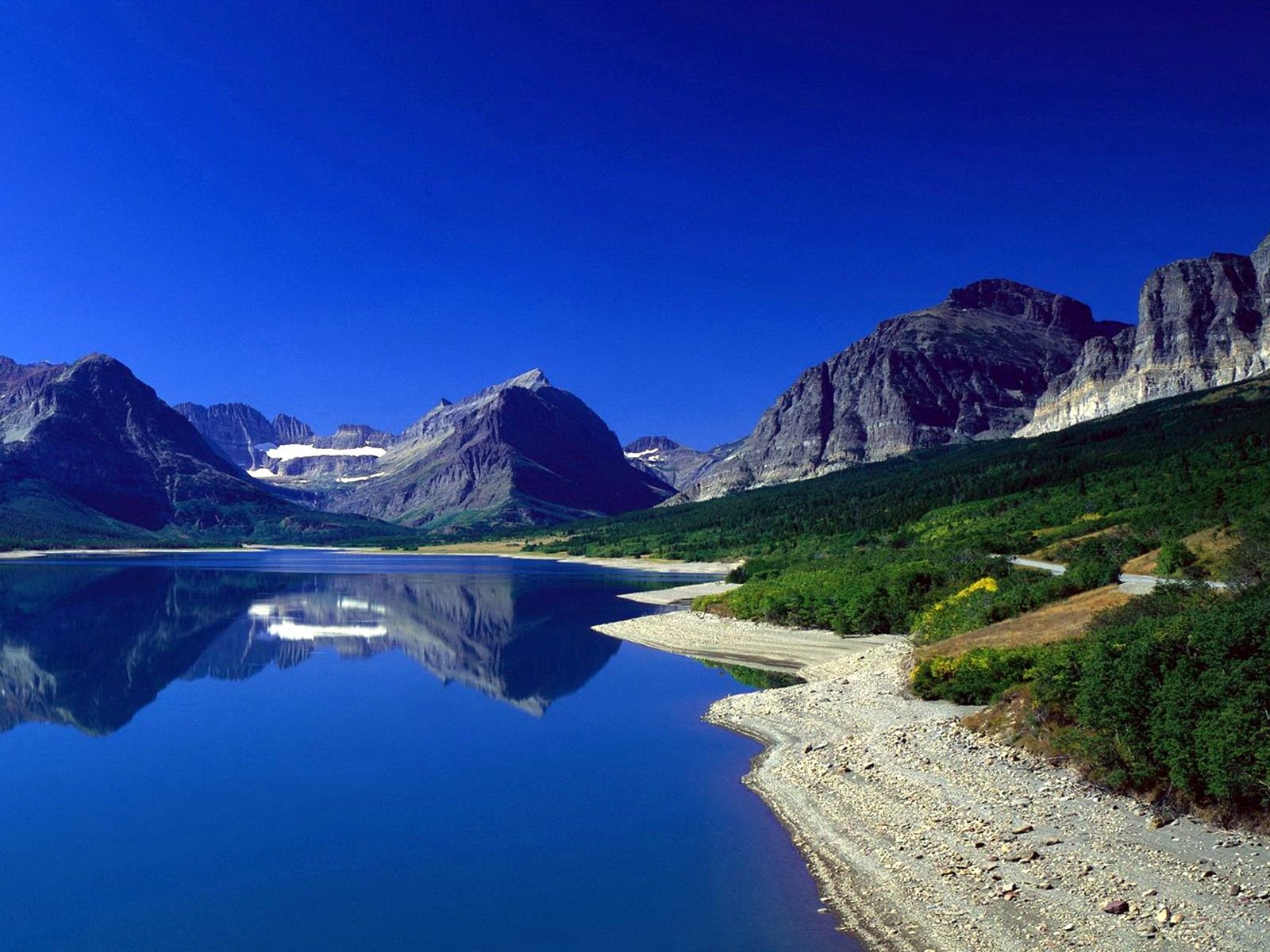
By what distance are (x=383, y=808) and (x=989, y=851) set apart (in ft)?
66.1

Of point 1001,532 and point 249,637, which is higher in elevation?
point 1001,532

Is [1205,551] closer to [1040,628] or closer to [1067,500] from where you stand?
[1040,628]

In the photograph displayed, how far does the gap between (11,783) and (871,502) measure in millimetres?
169186

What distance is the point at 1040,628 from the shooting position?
39844 mm

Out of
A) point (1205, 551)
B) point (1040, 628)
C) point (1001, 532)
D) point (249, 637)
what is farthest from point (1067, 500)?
point (249, 637)

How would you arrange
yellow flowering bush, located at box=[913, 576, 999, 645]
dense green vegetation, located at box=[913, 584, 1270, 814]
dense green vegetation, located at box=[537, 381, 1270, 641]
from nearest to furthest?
1. dense green vegetation, located at box=[913, 584, 1270, 814]
2. yellow flowering bush, located at box=[913, 576, 999, 645]
3. dense green vegetation, located at box=[537, 381, 1270, 641]

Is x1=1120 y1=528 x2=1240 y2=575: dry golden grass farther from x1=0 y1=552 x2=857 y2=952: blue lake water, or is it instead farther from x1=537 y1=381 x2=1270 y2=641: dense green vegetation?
x1=0 y1=552 x2=857 y2=952: blue lake water

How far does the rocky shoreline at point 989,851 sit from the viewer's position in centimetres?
1808

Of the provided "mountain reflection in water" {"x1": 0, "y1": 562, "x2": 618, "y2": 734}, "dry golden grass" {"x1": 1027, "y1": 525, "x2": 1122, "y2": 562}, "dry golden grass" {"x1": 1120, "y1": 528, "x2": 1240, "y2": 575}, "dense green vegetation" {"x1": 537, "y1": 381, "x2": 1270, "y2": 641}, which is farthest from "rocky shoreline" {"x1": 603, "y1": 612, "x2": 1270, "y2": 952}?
"dry golden grass" {"x1": 1027, "y1": 525, "x2": 1122, "y2": 562}

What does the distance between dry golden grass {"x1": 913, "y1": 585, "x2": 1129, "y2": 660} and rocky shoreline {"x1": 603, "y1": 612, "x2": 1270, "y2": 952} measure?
625cm

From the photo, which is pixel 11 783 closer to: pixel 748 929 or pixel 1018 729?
pixel 748 929

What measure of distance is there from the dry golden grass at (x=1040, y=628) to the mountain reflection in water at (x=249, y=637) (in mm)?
22869

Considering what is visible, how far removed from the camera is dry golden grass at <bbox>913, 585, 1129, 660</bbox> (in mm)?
37688

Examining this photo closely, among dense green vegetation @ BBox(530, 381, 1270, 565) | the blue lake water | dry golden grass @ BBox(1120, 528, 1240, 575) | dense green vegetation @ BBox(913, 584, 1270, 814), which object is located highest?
dense green vegetation @ BBox(530, 381, 1270, 565)
